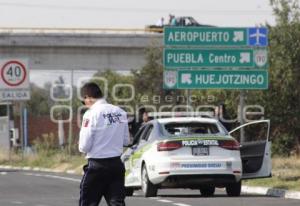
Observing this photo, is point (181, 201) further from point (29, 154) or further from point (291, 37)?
point (29, 154)

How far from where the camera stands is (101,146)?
10602 millimetres

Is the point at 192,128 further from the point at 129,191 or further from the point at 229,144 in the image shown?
the point at 129,191

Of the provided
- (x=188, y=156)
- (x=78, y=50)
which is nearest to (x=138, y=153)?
(x=188, y=156)

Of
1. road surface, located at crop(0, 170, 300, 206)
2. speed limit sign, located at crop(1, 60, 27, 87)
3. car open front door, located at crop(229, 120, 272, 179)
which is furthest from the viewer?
speed limit sign, located at crop(1, 60, 27, 87)

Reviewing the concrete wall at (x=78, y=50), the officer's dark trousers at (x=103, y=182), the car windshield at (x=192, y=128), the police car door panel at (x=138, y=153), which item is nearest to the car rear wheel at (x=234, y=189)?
the car windshield at (x=192, y=128)

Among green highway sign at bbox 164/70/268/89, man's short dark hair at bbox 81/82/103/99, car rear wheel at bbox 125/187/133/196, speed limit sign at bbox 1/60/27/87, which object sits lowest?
car rear wheel at bbox 125/187/133/196

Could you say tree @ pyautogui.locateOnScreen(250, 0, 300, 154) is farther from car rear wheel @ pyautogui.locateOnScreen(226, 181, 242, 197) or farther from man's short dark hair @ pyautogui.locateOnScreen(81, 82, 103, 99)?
man's short dark hair @ pyautogui.locateOnScreen(81, 82, 103, 99)

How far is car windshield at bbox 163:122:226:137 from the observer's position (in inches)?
718

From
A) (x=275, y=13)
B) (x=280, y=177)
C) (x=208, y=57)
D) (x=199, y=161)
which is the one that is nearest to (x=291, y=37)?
(x=275, y=13)

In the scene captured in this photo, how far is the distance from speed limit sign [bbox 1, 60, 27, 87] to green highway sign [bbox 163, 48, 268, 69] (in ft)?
37.6

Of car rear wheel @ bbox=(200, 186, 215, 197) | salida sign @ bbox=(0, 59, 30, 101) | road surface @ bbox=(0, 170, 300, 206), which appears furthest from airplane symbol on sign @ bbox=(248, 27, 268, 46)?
salida sign @ bbox=(0, 59, 30, 101)

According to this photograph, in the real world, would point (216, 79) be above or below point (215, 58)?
below

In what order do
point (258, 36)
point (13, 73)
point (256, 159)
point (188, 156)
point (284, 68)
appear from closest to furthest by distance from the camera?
1. point (188, 156)
2. point (256, 159)
3. point (258, 36)
4. point (284, 68)
5. point (13, 73)

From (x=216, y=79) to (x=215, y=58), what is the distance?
1.98 feet
